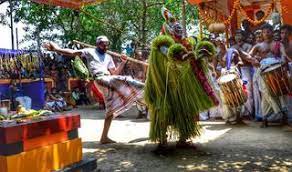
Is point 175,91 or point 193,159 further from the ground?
point 175,91

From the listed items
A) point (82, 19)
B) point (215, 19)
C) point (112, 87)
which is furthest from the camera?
point (82, 19)

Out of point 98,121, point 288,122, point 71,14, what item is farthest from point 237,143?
point 71,14

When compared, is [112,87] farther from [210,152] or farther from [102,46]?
[210,152]

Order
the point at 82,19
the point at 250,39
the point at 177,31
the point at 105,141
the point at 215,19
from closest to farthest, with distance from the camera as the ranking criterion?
1. the point at 177,31
2. the point at 105,141
3. the point at 250,39
4. the point at 215,19
5. the point at 82,19

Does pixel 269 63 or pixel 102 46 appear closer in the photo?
pixel 102 46

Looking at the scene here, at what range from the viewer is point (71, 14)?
815 inches

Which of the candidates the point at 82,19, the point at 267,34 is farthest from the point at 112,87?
the point at 82,19

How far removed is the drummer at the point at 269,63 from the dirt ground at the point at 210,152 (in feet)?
0.84

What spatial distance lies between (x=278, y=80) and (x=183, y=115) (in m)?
2.71

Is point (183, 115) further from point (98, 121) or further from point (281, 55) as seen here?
point (98, 121)

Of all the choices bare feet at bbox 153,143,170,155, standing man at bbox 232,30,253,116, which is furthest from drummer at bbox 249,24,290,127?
bare feet at bbox 153,143,170,155

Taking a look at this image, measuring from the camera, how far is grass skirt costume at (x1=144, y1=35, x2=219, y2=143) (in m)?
5.62

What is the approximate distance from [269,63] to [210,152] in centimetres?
263

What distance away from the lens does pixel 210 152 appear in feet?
18.9
